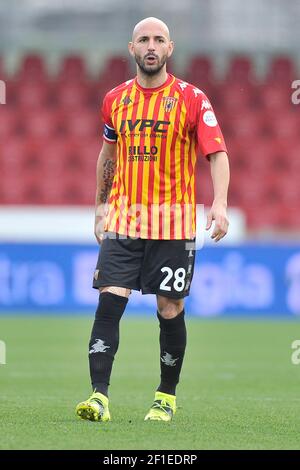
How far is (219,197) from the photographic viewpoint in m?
5.74

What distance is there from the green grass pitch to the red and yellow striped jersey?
1.00 meters

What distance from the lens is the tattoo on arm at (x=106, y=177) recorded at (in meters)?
6.22

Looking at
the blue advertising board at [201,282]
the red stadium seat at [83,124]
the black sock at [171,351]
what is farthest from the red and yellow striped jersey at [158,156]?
the red stadium seat at [83,124]

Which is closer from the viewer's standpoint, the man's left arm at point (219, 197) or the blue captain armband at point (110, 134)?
the man's left arm at point (219, 197)

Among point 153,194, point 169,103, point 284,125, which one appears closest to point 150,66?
point 169,103

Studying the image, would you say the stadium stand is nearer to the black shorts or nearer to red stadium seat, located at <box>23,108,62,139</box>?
red stadium seat, located at <box>23,108,62,139</box>

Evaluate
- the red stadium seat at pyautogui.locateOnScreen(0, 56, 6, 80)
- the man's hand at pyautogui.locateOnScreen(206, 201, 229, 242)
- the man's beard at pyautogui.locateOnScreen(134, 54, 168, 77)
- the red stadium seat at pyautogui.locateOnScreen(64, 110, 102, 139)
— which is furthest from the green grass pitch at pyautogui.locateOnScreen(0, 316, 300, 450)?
the red stadium seat at pyautogui.locateOnScreen(0, 56, 6, 80)

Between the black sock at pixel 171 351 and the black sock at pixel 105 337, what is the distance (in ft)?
0.97

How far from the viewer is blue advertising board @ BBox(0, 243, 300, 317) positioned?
571 inches

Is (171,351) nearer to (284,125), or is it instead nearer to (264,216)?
(264,216)

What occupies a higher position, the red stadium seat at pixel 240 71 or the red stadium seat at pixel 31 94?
the red stadium seat at pixel 240 71

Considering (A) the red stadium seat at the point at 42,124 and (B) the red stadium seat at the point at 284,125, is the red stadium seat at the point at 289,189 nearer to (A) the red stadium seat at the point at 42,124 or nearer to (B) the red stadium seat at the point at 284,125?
(B) the red stadium seat at the point at 284,125

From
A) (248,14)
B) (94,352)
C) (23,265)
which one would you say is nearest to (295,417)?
(94,352)

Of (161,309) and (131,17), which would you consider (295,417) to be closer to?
(161,309)
